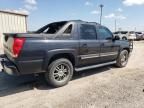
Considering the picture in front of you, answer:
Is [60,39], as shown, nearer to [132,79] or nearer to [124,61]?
[132,79]

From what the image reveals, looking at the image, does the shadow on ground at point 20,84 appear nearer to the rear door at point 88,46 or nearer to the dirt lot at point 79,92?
the dirt lot at point 79,92

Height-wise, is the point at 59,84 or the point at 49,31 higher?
the point at 49,31

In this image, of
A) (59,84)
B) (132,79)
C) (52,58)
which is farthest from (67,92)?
(132,79)

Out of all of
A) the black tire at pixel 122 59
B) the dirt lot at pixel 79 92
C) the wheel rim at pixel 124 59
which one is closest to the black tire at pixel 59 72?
the dirt lot at pixel 79 92

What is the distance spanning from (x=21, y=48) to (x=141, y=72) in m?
4.58

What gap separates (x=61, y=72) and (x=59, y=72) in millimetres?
67

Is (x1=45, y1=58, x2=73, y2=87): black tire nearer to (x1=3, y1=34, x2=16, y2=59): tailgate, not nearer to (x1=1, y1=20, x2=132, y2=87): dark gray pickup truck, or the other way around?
(x1=1, y1=20, x2=132, y2=87): dark gray pickup truck

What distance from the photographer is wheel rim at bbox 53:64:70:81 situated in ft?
15.7

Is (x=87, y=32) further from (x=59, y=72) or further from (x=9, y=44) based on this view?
(x=9, y=44)

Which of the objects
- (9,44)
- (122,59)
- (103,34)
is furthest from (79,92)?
(122,59)

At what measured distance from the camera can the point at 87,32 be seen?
555cm

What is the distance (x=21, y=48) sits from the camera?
3.92 m

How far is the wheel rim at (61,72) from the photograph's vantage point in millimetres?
4782

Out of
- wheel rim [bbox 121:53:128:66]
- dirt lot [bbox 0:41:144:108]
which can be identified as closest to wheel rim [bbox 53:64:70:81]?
dirt lot [bbox 0:41:144:108]
